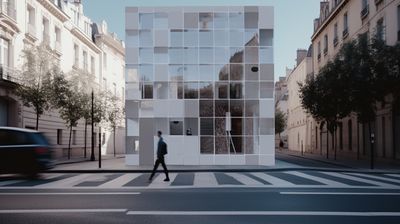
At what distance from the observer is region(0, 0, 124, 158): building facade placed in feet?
91.3

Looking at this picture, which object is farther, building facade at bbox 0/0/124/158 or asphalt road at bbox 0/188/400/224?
building facade at bbox 0/0/124/158

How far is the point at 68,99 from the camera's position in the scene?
30188 millimetres

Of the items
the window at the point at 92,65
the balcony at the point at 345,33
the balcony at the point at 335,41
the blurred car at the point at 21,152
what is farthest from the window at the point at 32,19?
the balcony at the point at 335,41

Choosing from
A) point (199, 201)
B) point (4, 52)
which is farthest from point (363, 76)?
point (4, 52)

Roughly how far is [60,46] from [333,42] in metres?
23.4

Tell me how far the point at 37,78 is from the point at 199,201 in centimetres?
1991

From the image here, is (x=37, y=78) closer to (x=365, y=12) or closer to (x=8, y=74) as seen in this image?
(x=8, y=74)

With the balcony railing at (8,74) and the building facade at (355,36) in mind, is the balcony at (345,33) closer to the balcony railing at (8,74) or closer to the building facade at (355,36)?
the building facade at (355,36)

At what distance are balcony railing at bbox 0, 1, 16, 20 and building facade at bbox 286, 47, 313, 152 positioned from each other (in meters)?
32.5

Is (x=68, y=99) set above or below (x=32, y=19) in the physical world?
below

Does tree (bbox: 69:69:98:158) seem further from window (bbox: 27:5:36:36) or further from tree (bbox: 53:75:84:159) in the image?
window (bbox: 27:5:36:36)

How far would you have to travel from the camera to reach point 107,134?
165 feet

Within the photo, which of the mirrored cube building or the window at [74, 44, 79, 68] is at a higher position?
the window at [74, 44, 79, 68]

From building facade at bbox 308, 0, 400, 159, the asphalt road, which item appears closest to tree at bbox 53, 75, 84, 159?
the asphalt road
